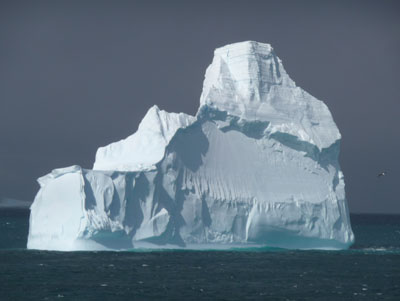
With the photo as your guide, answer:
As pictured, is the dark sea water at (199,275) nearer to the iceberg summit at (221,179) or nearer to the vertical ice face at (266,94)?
the iceberg summit at (221,179)

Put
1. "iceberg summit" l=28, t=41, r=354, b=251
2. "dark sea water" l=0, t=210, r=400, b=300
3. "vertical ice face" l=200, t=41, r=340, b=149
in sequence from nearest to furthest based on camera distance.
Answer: "dark sea water" l=0, t=210, r=400, b=300
"iceberg summit" l=28, t=41, r=354, b=251
"vertical ice face" l=200, t=41, r=340, b=149

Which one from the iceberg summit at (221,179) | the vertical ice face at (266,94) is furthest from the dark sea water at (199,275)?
the vertical ice face at (266,94)

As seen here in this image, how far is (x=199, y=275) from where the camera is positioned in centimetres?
3300

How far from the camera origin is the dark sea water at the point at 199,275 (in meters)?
29.0

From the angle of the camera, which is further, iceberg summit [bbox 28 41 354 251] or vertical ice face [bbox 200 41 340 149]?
vertical ice face [bbox 200 41 340 149]

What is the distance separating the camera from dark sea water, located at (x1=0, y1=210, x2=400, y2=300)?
28969 millimetres

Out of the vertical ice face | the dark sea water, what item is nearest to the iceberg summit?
the vertical ice face

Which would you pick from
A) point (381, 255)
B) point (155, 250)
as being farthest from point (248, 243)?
point (381, 255)

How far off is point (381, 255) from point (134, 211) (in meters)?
13.1

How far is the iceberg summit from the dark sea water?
995 mm

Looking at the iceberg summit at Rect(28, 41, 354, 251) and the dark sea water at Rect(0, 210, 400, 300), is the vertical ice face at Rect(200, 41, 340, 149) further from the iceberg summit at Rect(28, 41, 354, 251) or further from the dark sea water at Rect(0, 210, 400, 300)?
the dark sea water at Rect(0, 210, 400, 300)

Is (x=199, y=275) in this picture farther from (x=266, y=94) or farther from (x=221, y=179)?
(x=266, y=94)

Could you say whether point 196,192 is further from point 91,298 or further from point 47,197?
point 91,298

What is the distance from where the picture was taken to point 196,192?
3856 centimetres
